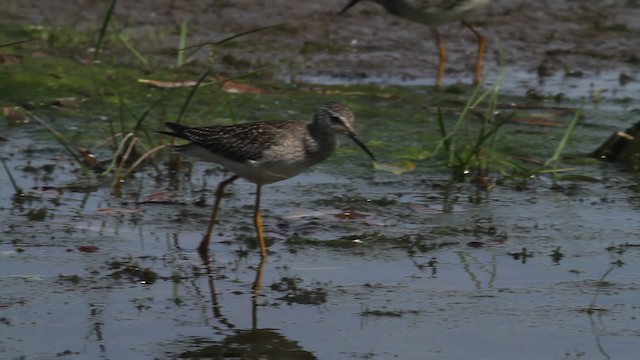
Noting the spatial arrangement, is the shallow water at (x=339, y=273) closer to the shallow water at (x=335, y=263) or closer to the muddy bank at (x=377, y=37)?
the shallow water at (x=335, y=263)

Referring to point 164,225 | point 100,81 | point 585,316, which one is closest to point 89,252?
point 164,225

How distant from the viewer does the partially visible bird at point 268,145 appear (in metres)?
8.24

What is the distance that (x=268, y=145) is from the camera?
826 centimetres

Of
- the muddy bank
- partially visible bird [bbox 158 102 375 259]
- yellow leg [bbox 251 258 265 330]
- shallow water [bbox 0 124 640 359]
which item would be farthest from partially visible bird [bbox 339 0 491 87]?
yellow leg [bbox 251 258 265 330]

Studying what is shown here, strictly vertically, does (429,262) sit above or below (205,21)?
below

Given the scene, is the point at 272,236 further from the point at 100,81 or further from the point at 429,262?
the point at 100,81

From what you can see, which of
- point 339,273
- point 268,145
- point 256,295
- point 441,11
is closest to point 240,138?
point 268,145

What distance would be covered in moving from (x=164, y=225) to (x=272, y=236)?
0.65m

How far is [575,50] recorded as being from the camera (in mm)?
14945

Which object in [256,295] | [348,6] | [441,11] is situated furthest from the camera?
[348,6]

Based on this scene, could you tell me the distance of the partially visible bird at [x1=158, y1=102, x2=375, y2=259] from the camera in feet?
27.0

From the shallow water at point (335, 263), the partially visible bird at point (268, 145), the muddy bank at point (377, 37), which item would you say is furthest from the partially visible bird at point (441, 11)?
the partially visible bird at point (268, 145)

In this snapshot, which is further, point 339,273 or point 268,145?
point 268,145

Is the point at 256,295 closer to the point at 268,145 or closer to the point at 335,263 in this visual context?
the point at 335,263
